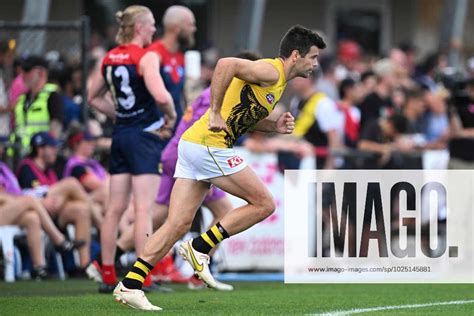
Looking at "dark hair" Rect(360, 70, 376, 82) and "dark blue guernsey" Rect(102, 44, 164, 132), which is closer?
"dark blue guernsey" Rect(102, 44, 164, 132)

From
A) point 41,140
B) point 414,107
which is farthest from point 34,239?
point 414,107

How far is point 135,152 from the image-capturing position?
36.6ft

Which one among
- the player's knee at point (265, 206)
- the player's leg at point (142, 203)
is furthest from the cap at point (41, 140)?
the player's knee at point (265, 206)

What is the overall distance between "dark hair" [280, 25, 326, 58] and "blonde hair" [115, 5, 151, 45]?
232cm

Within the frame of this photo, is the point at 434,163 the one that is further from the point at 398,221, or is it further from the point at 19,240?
the point at 19,240

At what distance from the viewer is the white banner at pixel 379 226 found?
12.2m

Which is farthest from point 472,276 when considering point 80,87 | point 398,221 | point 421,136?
point 80,87

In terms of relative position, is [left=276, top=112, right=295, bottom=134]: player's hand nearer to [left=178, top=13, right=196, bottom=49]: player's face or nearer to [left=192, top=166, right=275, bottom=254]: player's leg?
[left=192, top=166, right=275, bottom=254]: player's leg

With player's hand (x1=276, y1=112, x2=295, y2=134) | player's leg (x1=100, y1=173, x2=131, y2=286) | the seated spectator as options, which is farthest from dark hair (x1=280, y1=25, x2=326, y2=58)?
the seated spectator

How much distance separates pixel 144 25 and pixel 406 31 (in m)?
15.8

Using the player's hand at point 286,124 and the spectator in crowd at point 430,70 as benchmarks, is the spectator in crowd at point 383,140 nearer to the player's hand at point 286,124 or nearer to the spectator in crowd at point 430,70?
the spectator in crowd at point 430,70

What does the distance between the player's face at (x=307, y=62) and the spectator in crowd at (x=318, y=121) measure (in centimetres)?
649

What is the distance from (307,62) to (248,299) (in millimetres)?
2223

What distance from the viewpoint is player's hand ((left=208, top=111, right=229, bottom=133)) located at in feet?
29.2
